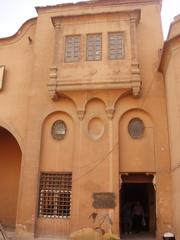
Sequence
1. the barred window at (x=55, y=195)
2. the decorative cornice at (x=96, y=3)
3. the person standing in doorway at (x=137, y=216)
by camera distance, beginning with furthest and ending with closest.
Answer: the person standing in doorway at (x=137, y=216) < the decorative cornice at (x=96, y=3) < the barred window at (x=55, y=195)

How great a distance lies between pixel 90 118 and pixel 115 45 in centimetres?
374

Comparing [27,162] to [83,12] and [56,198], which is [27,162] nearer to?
[56,198]

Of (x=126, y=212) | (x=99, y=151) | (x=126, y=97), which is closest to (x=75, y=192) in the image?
(x=99, y=151)

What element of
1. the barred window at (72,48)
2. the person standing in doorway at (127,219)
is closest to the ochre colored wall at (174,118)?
the person standing in doorway at (127,219)

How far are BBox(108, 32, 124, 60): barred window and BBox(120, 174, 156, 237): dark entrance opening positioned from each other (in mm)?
5671

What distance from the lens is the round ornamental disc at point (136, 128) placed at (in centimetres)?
1423

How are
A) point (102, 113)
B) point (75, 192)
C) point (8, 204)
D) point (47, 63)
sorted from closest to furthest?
point (75, 192), point (102, 113), point (47, 63), point (8, 204)

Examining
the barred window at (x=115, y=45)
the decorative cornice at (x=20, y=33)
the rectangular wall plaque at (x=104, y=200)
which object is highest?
the decorative cornice at (x=20, y=33)

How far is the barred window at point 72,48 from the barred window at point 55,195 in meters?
5.60

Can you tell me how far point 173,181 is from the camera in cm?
1279

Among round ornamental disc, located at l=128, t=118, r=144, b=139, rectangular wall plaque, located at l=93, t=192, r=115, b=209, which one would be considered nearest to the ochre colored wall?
round ornamental disc, located at l=128, t=118, r=144, b=139

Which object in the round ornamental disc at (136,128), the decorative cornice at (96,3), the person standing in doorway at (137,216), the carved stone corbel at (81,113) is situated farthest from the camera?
the person standing in doorway at (137,216)

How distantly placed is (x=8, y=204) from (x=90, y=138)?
6.78m

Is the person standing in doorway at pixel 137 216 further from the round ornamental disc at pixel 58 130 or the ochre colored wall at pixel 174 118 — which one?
the round ornamental disc at pixel 58 130
